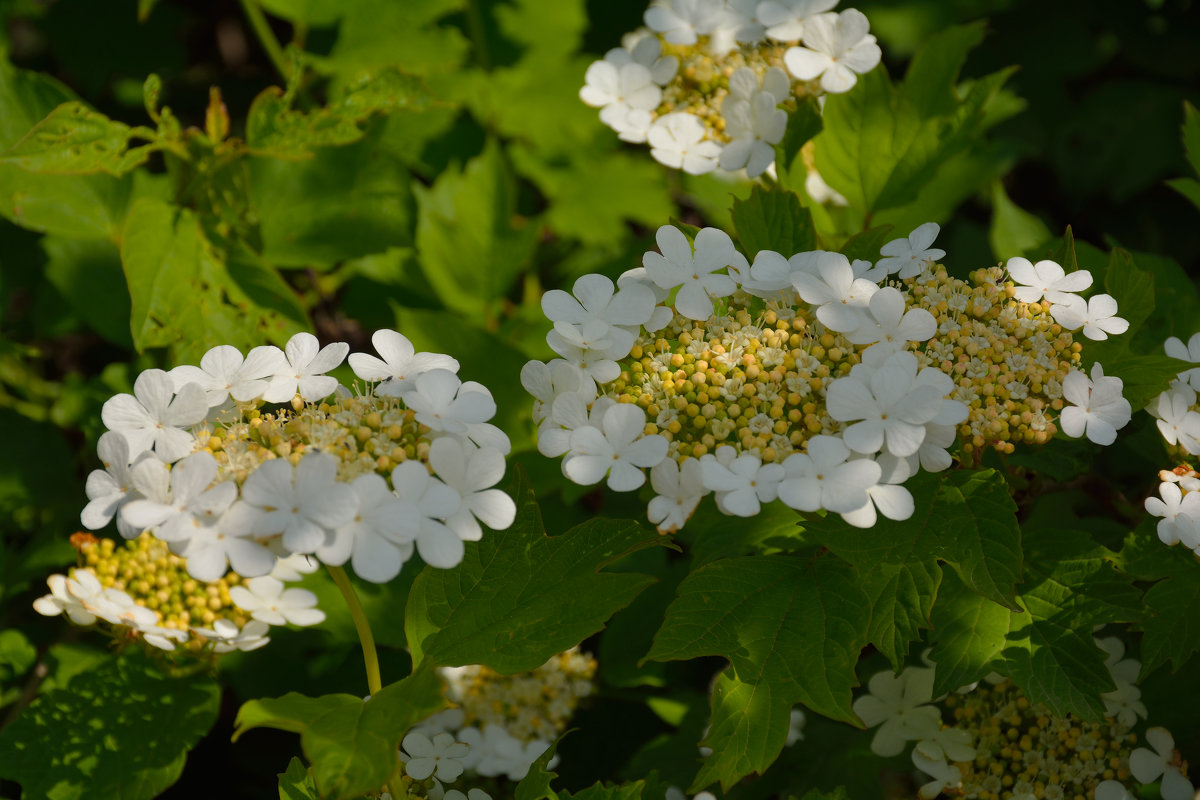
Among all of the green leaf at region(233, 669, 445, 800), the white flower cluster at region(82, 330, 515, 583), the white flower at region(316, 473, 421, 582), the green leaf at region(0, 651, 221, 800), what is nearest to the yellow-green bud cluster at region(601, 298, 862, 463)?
the white flower cluster at region(82, 330, 515, 583)

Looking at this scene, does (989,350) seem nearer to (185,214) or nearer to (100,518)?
(100,518)

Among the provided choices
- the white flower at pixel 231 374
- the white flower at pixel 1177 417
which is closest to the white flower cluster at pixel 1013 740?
the white flower at pixel 1177 417

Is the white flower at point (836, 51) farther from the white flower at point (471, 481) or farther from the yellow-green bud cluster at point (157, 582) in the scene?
the yellow-green bud cluster at point (157, 582)

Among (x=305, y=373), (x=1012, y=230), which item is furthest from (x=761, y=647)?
(x=1012, y=230)

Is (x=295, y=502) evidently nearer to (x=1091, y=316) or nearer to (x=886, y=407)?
(x=886, y=407)

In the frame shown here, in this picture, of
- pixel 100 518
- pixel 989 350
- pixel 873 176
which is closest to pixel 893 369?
pixel 989 350

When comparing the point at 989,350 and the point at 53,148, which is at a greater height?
the point at 53,148
